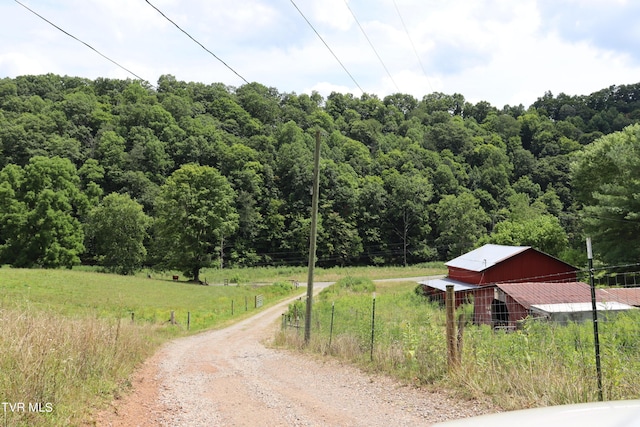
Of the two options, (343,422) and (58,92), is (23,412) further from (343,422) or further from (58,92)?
(58,92)

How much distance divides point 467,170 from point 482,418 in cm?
11194

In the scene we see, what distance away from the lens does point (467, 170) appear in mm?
106688

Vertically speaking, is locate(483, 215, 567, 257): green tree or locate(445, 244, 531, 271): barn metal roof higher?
locate(483, 215, 567, 257): green tree

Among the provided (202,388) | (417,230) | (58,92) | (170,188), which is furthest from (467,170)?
(202,388)

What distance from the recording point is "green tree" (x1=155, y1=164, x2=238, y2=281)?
163ft

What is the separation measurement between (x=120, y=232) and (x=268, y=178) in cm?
3468

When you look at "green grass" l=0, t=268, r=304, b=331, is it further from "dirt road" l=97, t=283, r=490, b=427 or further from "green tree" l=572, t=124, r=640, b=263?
"green tree" l=572, t=124, r=640, b=263

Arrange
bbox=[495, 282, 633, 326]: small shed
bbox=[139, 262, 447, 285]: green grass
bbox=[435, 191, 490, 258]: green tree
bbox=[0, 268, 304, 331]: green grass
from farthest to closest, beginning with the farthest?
bbox=[435, 191, 490, 258]: green tree
bbox=[139, 262, 447, 285]: green grass
bbox=[0, 268, 304, 331]: green grass
bbox=[495, 282, 633, 326]: small shed

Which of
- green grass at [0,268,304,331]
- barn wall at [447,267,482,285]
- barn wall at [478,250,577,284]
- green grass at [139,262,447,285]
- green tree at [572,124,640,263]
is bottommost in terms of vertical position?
green grass at [0,268,304,331]

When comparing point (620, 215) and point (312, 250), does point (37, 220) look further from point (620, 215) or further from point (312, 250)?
point (620, 215)

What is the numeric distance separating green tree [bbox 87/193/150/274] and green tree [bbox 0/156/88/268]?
4488 millimetres

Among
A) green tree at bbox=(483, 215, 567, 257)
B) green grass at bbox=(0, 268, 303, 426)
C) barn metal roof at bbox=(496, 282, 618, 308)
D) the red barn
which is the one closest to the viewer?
green grass at bbox=(0, 268, 303, 426)

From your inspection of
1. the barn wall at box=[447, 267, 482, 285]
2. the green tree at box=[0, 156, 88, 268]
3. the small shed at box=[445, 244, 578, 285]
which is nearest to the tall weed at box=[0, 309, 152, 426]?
the small shed at box=[445, 244, 578, 285]

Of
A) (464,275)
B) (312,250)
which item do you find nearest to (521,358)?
(312,250)
